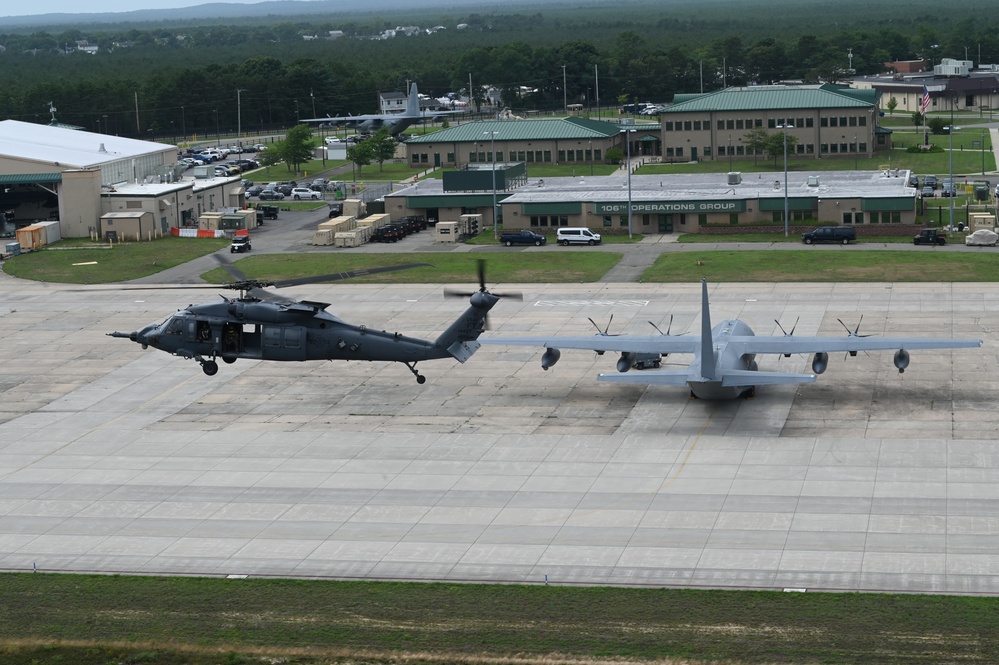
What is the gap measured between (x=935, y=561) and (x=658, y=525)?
900 cm

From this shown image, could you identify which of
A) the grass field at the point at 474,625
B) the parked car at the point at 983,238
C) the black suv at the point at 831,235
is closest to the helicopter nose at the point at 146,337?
the grass field at the point at 474,625

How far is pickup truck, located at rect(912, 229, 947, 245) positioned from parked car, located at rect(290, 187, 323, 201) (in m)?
71.9

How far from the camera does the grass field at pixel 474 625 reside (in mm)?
35844

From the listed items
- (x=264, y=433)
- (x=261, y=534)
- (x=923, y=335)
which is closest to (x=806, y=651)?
(x=261, y=534)

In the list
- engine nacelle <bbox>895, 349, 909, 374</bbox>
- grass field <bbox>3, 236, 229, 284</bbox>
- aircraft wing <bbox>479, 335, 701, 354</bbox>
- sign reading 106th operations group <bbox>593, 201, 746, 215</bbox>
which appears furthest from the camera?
sign reading 106th operations group <bbox>593, 201, 746, 215</bbox>

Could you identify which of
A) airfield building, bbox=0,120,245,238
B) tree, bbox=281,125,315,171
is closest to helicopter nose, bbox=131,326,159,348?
airfield building, bbox=0,120,245,238

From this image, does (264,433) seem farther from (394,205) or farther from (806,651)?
(394,205)

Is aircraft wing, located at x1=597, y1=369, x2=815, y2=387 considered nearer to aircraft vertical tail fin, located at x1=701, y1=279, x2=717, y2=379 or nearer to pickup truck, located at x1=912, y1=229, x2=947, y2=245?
aircraft vertical tail fin, located at x1=701, y1=279, x2=717, y2=379

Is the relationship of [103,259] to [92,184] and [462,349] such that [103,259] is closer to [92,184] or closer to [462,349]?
[92,184]

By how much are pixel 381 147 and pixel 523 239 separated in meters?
64.9

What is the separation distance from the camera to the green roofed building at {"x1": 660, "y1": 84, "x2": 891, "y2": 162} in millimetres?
158250

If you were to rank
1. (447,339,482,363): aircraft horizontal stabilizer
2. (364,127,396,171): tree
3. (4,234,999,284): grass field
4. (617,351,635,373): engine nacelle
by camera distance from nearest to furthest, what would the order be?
(447,339,482,363): aircraft horizontal stabilizer → (617,351,635,373): engine nacelle → (4,234,999,284): grass field → (364,127,396,171): tree

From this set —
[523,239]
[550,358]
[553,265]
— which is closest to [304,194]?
[523,239]

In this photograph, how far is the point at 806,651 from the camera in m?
35.4
